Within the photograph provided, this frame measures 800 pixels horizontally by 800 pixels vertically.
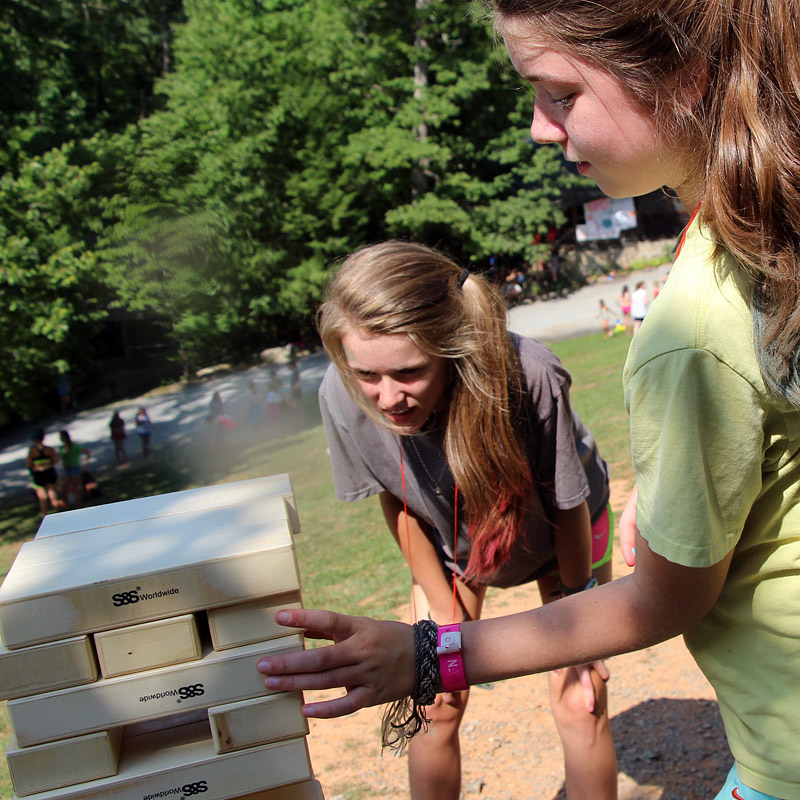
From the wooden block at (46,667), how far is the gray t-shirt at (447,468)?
4.08ft

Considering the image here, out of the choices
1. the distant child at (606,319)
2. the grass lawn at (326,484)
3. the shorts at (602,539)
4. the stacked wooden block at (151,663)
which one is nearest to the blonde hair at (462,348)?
the shorts at (602,539)

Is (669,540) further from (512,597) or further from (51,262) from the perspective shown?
(51,262)

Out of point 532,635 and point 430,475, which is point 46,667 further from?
point 430,475

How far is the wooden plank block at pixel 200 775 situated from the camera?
1.59 metres

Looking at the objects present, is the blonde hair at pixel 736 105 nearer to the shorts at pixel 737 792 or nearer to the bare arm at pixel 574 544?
the shorts at pixel 737 792

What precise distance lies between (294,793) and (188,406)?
79.4 ft

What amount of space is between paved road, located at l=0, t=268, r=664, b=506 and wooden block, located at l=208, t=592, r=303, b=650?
1972cm

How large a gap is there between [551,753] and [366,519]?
587cm

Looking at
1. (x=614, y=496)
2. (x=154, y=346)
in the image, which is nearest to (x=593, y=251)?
(x=154, y=346)

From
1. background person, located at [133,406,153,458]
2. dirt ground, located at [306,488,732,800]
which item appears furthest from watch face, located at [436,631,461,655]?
background person, located at [133,406,153,458]

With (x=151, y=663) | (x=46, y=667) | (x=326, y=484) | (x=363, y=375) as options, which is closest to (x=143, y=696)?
(x=151, y=663)

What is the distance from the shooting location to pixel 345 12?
27328mm

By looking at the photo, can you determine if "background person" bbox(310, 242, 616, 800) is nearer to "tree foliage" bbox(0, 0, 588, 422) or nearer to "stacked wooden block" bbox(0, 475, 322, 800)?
"stacked wooden block" bbox(0, 475, 322, 800)

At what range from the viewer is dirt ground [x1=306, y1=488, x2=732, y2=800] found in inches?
133
